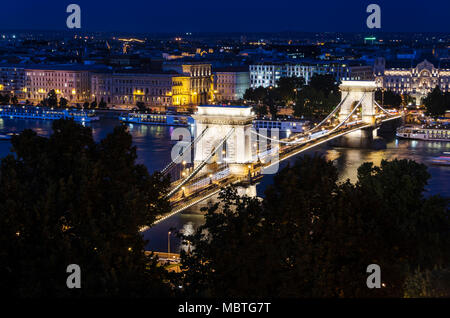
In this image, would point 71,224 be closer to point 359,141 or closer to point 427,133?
point 359,141

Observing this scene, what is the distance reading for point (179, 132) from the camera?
1772 cm

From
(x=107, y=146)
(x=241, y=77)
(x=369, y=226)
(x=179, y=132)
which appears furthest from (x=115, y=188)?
(x=241, y=77)

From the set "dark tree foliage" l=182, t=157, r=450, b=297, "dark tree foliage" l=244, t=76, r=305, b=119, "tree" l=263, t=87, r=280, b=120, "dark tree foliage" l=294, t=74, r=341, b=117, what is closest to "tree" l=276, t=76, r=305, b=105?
"dark tree foliage" l=244, t=76, r=305, b=119

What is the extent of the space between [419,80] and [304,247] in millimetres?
22541

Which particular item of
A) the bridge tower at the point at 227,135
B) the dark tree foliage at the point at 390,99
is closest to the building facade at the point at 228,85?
the dark tree foliage at the point at 390,99

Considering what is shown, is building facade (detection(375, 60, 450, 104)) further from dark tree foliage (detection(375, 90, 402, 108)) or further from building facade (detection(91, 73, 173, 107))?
building facade (detection(91, 73, 173, 107))

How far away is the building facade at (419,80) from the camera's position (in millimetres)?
25359

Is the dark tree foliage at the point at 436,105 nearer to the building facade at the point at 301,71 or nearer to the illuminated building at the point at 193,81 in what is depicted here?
the building facade at the point at 301,71

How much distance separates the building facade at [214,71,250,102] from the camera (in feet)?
85.9

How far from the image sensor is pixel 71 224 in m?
4.40

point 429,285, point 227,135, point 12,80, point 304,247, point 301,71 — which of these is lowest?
point 429,285

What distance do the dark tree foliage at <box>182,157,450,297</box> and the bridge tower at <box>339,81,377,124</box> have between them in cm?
1261

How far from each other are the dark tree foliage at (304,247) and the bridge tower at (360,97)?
12608 mm

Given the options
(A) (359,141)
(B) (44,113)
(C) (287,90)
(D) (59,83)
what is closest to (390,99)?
(C) (287,90)
